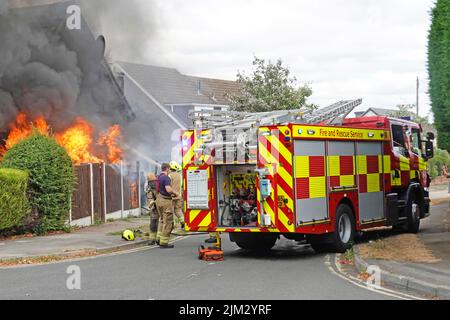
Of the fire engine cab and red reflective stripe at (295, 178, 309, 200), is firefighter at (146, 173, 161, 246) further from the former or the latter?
red reflective stripe at (295, 178, 309, 200)

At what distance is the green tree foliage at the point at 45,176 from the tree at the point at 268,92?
598 inches

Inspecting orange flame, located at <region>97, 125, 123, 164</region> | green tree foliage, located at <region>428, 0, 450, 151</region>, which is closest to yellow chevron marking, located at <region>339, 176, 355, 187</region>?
green tree foliage, located at <region>428, 0, 450, 151</region>

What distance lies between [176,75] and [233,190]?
34.2 metres

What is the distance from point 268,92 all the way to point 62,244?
59.5 ft

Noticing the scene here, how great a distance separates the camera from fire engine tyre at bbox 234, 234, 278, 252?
1327 cm

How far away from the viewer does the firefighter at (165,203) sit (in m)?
13.9

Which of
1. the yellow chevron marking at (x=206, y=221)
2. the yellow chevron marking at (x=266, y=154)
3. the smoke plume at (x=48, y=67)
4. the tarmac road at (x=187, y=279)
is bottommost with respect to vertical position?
the tarmac road at (x=187, y=279)

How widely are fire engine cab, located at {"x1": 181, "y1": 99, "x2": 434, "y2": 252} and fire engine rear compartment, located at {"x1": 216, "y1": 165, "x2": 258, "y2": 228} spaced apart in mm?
18

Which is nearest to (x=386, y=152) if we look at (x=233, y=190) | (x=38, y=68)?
(x=233, y=190)

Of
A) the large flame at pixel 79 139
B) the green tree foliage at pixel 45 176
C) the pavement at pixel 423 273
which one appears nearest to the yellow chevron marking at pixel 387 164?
the pavement at pixel 423 273

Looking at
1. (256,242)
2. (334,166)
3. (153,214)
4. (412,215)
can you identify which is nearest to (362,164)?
(334,166)

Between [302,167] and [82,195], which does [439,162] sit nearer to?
[82,195]

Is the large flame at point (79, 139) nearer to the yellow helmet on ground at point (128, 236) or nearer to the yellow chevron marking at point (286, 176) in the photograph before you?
the yellow helmet on ground at point (128, 236)

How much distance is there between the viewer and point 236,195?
1252 centimetres
